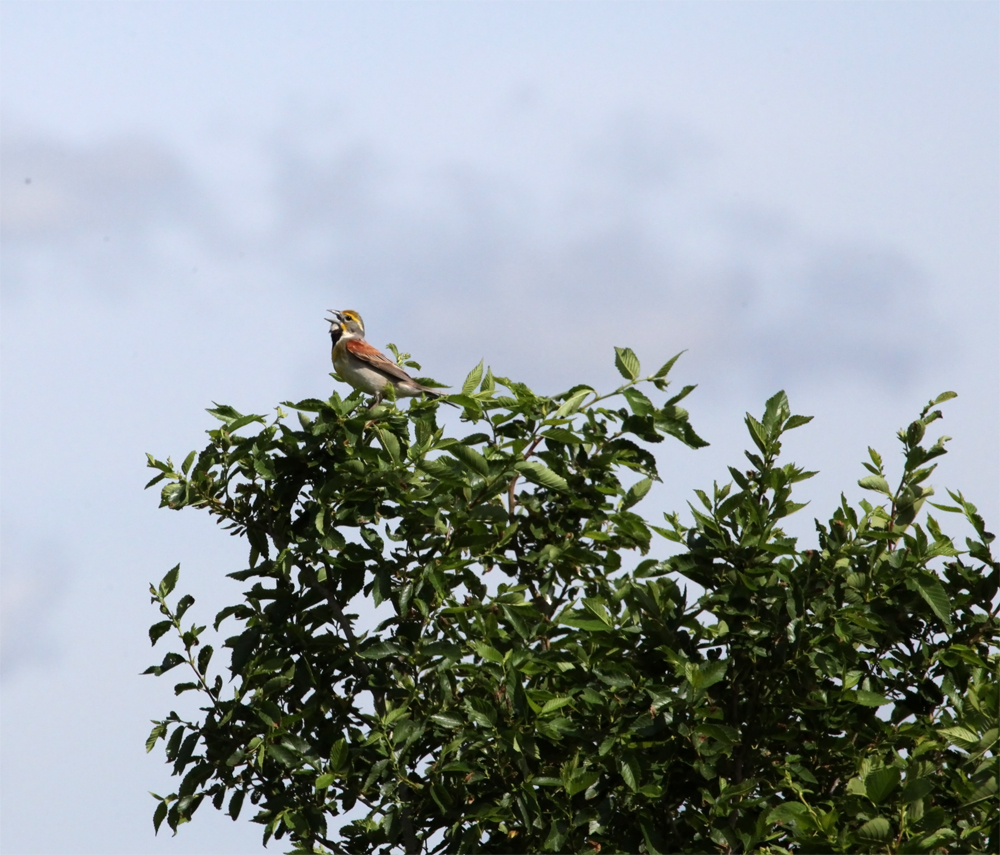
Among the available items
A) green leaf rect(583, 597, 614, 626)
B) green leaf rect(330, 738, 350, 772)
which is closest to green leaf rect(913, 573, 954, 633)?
green leaf rect(583, 597, 614, 626)

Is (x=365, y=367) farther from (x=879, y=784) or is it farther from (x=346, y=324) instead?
(x=879, y=784)

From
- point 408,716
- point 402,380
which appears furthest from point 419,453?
point 402,380

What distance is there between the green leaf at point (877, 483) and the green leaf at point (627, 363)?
1.43 m

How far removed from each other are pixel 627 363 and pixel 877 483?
1.56 meters

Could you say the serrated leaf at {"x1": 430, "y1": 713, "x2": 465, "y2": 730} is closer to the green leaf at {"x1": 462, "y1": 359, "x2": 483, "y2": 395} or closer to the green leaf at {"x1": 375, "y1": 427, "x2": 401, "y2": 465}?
the green leaf at {"x1": 375, "y1": 427, "x2": 401, "y2": 465}

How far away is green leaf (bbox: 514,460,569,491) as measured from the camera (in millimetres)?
5867

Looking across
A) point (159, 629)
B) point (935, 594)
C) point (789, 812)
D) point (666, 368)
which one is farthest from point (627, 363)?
point (159, 629)

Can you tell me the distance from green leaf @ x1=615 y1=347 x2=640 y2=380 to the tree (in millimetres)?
19

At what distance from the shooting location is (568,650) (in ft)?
19.1

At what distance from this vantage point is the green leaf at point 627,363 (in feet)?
20.6

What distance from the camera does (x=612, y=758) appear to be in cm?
562

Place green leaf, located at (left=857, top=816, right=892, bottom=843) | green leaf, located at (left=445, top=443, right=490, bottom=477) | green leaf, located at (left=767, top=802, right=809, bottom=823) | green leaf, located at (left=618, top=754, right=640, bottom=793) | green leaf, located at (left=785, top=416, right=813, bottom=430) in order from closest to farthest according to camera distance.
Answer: green leaf, located at (left=857, top=816, right=892, bottom=843) < green leaf, located at (left=767, top=802, right=809, bottom=823) < green leaf, located at (left=618, top=754, right=640, bottom=793) < green leaf, located at (left=445, top=443, right=490, bottom=477) < green leaf, located at (left=785, top=416, right=813, bottom=430)

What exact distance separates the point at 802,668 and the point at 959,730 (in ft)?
2.60

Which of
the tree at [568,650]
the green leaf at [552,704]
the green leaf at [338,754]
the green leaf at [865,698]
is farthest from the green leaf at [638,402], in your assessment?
the green leaf at [338,754]
